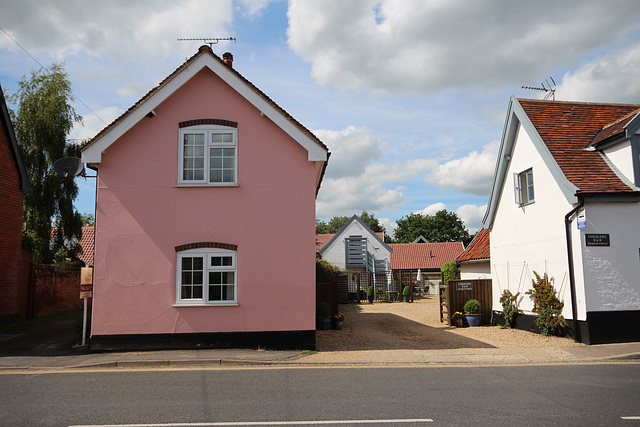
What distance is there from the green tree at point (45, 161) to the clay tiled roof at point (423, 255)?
32.1m

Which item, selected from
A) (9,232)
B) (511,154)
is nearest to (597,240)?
(511,154)

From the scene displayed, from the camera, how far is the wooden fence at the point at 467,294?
18.8m

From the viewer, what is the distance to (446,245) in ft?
183

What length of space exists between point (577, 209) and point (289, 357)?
874 cm

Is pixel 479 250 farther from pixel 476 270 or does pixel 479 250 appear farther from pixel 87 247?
pixel 87 247

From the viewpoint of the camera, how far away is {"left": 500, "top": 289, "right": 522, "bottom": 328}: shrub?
16.9m

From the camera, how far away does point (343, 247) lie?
47.0 metres

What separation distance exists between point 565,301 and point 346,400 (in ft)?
30.7

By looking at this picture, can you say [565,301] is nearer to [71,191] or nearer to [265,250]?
[265,250]

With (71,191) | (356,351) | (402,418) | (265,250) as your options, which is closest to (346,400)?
(402,418)

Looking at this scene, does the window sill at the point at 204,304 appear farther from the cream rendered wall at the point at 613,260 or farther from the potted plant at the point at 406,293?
the potted plant at the point at 406,293

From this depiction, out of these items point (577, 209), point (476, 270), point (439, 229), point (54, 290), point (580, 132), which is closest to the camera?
point (577, 209)

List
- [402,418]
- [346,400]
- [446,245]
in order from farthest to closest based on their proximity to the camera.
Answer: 1. [446,245]
2. [346,400]
3. [402,418]

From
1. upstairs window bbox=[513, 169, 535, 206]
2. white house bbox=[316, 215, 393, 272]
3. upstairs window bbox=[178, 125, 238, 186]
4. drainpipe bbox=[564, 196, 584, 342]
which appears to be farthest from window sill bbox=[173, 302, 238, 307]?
white house bbox=[316, 215, 393, 272]
